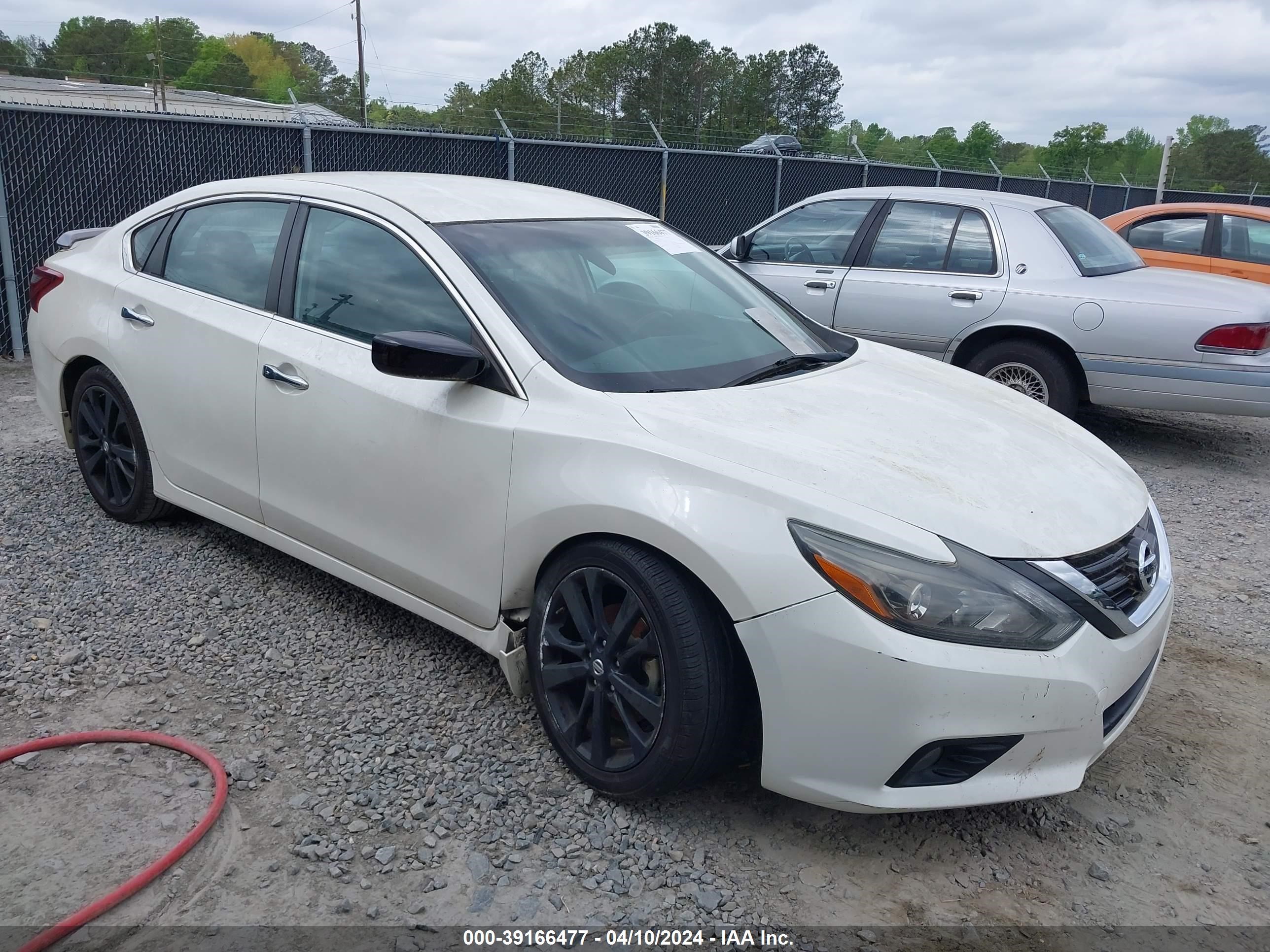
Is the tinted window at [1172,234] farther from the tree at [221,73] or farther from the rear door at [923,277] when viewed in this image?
the tree at [221,73]

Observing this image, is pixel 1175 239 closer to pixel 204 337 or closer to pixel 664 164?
pixel 664 164

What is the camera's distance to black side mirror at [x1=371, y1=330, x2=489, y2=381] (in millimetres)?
2904

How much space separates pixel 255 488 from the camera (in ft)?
12.5

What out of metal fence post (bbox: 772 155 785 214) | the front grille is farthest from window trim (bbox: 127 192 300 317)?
metal fence post (bbox: 772 155 785 214)

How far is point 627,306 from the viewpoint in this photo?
3482 millimetres

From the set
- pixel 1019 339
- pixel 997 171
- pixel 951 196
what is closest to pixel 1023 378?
pixel 1019 339

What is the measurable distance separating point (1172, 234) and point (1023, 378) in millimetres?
4031

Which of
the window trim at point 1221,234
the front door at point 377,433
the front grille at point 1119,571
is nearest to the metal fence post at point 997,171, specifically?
the window trim at point 1221,234

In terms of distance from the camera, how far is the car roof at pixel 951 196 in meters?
7.32

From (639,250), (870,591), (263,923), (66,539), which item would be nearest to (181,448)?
(66,539)

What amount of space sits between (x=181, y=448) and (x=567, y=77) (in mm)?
67179

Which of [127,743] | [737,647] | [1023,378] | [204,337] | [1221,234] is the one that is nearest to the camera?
[737,647]

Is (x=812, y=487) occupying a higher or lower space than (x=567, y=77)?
lower

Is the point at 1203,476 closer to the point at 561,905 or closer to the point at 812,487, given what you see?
the point at 812,487
